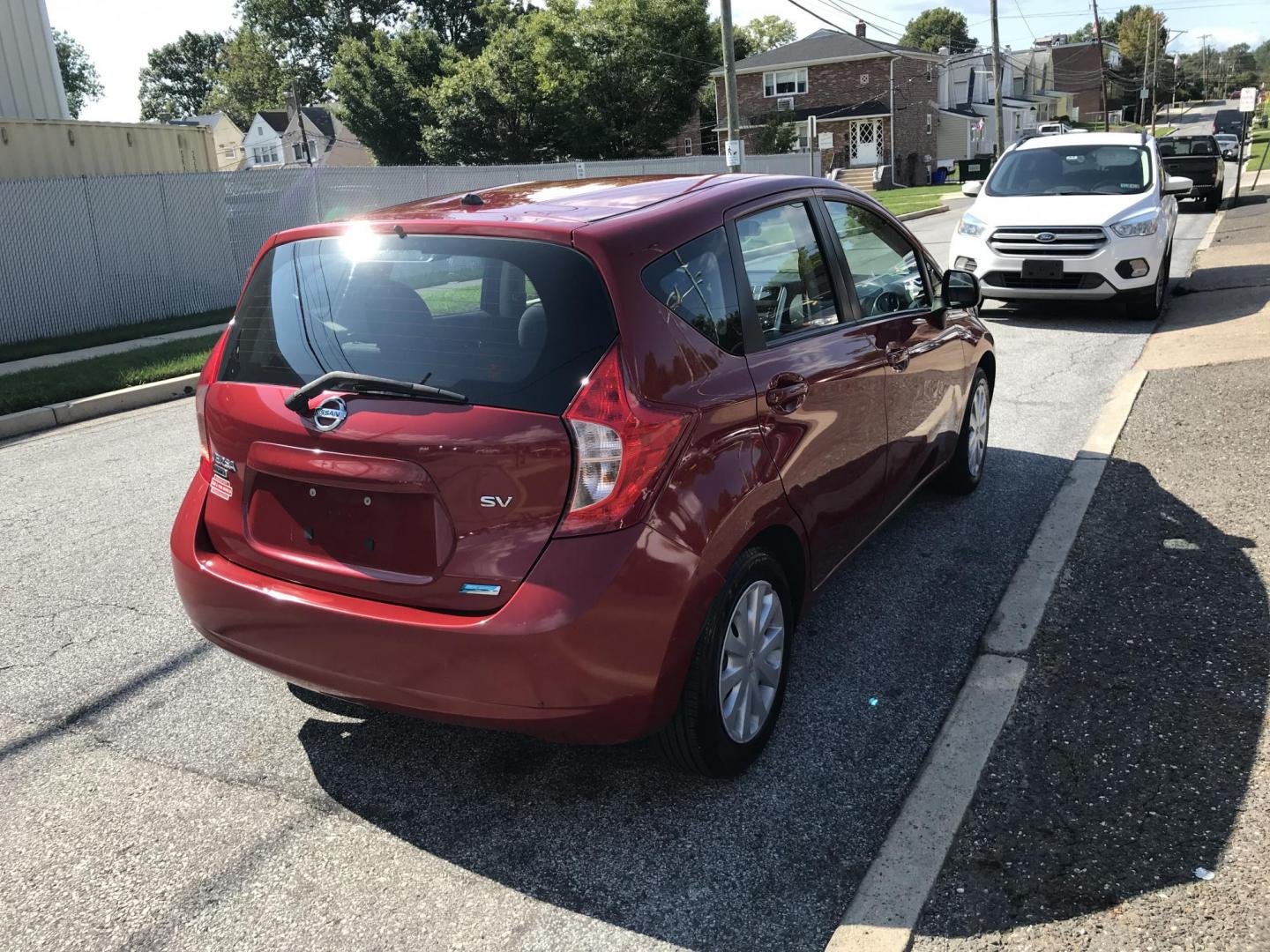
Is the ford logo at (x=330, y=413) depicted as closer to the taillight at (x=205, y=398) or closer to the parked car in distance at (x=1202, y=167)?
the taillight at (x=205, y=398)

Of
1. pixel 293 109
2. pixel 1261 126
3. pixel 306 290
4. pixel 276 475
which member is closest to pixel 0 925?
pixel 276 475

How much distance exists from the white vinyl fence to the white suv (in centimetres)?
643

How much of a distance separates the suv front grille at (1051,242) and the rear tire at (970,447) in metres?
5.17

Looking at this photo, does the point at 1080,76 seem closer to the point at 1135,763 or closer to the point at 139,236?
the point at 139,236

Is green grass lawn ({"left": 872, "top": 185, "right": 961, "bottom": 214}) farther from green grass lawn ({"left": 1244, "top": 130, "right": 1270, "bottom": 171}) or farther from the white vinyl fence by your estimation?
the white vinyl fence

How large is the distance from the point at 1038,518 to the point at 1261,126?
102267 millimetres

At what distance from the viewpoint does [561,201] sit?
132 inches

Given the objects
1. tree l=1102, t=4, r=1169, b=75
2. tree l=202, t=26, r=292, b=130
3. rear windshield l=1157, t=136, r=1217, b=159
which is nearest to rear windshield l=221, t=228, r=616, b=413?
rear windshield l=1157, t=136, r=1217, b=159

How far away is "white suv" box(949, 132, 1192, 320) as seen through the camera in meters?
10.1

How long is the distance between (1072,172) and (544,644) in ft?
35.4

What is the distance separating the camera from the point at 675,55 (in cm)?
4409

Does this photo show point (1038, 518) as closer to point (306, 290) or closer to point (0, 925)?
point (306, 290)

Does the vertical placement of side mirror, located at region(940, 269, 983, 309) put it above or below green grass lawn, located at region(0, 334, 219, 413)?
above

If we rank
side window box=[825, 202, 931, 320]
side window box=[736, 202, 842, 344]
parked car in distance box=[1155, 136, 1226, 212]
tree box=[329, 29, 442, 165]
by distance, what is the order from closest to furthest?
side window box=[736, 202, 842, 344], side window box=[825, 202, 931, 320], parked car in distance box=[1155, 136, 1226, 212], tree box=[329, 29, 442, 165]
